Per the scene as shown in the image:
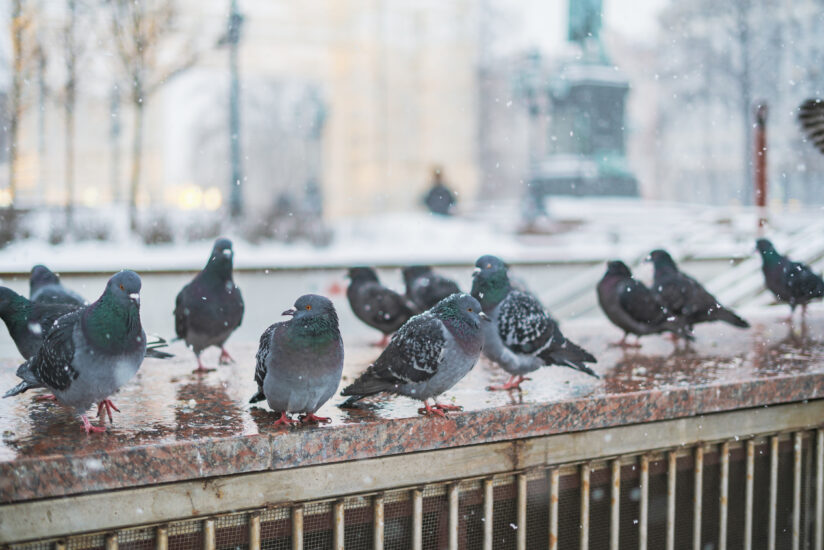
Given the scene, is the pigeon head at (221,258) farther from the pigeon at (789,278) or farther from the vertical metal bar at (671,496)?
the pigeon at (789,278)

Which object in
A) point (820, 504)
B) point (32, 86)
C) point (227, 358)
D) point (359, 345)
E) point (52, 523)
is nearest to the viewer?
point (52, 523)

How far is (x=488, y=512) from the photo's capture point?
2816 mm

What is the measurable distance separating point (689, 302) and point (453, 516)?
216cm

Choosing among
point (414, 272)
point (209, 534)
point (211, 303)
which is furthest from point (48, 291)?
point (414, 272)

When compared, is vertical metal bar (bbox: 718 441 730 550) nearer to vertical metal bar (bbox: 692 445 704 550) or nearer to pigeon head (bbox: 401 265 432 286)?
vertical metal bar (bbox: 692 445 704 550)

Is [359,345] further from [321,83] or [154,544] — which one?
[321,83]

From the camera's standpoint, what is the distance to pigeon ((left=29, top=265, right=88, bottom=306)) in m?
3.50

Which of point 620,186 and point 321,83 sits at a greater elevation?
point 321,83

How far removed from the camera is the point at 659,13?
29062 millimetres

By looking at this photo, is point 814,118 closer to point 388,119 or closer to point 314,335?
point 314,335

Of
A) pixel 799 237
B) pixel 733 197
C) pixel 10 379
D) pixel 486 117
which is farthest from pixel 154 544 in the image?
pixel 486 117

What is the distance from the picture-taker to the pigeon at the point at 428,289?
4492 mm

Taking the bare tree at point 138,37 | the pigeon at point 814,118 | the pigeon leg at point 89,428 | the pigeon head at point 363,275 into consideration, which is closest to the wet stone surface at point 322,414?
the pigeon leg at point 89,428

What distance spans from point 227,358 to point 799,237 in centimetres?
614
